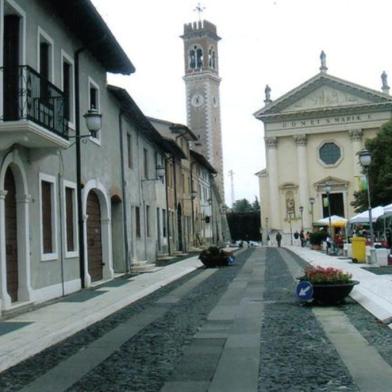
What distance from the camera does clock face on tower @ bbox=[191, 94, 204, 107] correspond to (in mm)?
82994

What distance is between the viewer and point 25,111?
11219 mm

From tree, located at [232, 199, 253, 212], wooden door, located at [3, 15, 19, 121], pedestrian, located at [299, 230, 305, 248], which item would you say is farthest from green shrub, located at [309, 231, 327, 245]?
tree, located at [232, 199, 253, 212]

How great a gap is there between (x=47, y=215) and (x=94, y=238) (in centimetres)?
432

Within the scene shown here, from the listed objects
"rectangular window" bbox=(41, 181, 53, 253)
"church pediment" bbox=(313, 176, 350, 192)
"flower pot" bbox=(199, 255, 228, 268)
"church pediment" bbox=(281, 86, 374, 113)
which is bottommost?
"flower pot" bbox=(199, 255, 228, 268)

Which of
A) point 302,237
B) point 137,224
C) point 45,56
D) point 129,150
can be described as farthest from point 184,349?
point 302,237

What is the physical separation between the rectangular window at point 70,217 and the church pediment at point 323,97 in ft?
169

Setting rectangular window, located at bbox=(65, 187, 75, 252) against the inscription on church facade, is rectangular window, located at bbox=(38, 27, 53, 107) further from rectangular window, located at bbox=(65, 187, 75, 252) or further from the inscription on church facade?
the inscription on church facade

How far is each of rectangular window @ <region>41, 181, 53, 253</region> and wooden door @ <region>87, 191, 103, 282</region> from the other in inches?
133

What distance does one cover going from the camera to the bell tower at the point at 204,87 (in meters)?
81.8

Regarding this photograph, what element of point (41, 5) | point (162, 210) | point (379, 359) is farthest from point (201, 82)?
point (379, 359)

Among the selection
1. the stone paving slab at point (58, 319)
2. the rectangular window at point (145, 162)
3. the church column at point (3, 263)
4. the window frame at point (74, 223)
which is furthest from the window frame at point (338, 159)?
the church column at point (3, 263)

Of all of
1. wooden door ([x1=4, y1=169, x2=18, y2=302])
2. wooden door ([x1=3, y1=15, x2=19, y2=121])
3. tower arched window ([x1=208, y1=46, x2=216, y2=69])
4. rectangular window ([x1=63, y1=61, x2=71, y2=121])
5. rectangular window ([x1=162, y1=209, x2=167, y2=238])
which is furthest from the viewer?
tower arched window ([x1=208, y1=46, x2=216, y2=69])

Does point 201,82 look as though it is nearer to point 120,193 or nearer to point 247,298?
point 120,193

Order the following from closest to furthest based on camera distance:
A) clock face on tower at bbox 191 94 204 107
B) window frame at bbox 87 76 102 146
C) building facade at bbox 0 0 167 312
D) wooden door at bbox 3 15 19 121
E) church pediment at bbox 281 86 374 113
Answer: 1. wooden door at bbox 3 15 19 121
2. building facade at bbox 0 0 167 312
3. window frame at bbox 87 76 102 146
4. church pediment at bbox 281 86 374 113
5. clock face on tower at bbox 191 94 204 107
